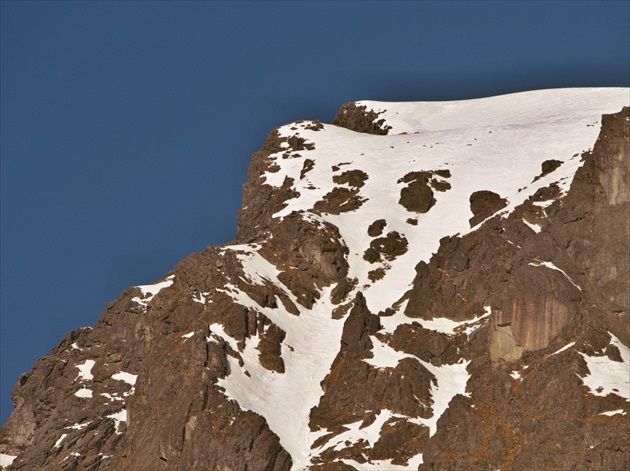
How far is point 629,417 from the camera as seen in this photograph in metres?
198

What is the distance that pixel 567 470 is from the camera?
19675cm

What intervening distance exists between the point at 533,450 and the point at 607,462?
7.11 metres

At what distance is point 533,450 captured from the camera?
199625 mm

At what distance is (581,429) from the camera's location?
199 m

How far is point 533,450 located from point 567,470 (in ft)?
13.0

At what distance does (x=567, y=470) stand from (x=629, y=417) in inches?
257

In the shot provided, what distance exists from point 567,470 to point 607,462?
352 centimetres

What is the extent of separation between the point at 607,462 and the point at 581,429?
16.8 feet

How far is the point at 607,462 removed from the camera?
194875 mm

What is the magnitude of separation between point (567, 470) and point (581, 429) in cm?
412

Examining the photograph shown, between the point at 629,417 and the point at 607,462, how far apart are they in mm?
5026
